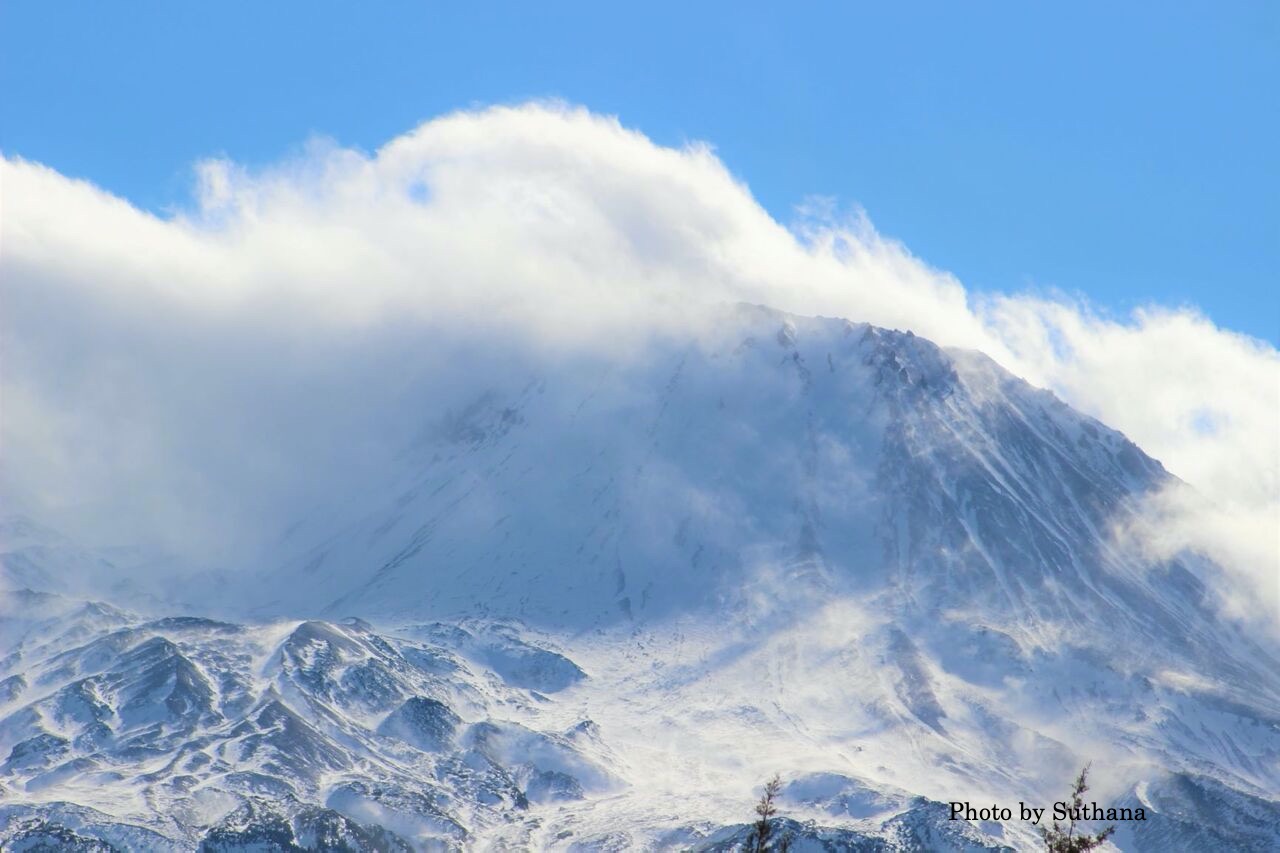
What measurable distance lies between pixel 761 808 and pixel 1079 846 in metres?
11.2

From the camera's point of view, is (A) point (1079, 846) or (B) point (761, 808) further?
(B) point (761, 808)

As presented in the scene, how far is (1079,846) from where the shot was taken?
5025cm

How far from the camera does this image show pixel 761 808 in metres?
56.5
